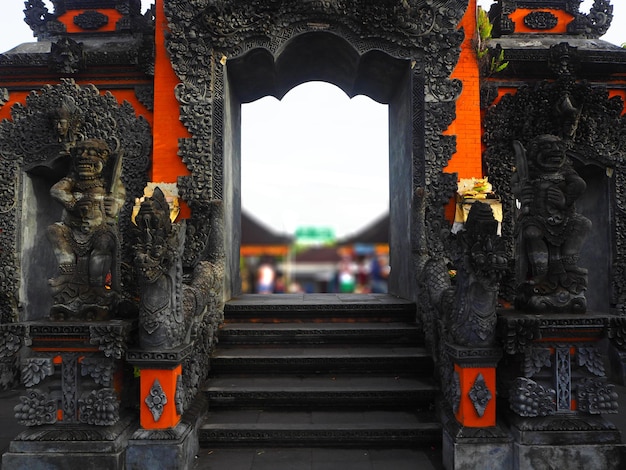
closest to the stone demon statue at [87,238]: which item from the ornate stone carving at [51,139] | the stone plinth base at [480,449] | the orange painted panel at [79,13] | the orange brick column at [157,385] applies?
the orange brick column at [157,385]

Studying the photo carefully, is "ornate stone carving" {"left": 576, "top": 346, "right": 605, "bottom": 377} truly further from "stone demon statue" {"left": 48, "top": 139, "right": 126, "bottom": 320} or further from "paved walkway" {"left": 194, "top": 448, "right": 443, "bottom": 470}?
"stone demon statue" {"left": 48, "top": 139, "right": 126, "bottom": 320}

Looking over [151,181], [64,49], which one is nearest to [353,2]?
[151,181]

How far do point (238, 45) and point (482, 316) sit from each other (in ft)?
17.1

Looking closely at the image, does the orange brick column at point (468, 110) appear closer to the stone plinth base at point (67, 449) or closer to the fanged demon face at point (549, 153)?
the fanged demon face at point (549, 153)

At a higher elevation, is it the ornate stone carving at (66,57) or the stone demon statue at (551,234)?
the ornate stone carving at (66,57)

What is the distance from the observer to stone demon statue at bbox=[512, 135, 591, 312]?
14.4 ft

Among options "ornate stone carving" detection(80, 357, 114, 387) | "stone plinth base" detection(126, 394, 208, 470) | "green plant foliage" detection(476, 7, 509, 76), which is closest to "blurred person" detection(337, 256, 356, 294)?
"green plant foliage" detection(476, 7, 509, 76)

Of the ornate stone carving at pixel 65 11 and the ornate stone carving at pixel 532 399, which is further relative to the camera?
the ornate stone carving at pixel 65 11

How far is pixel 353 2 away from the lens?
265 inches

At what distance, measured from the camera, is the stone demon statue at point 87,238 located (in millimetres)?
4402

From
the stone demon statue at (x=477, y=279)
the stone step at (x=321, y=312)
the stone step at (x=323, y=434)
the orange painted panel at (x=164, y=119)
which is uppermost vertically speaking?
the orange painted panel at (x=164, y=119)

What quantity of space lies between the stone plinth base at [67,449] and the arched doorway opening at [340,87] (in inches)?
132

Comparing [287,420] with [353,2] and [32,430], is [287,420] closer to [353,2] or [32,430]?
[32,430]

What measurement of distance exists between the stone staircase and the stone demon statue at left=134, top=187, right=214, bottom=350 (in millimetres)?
1134
